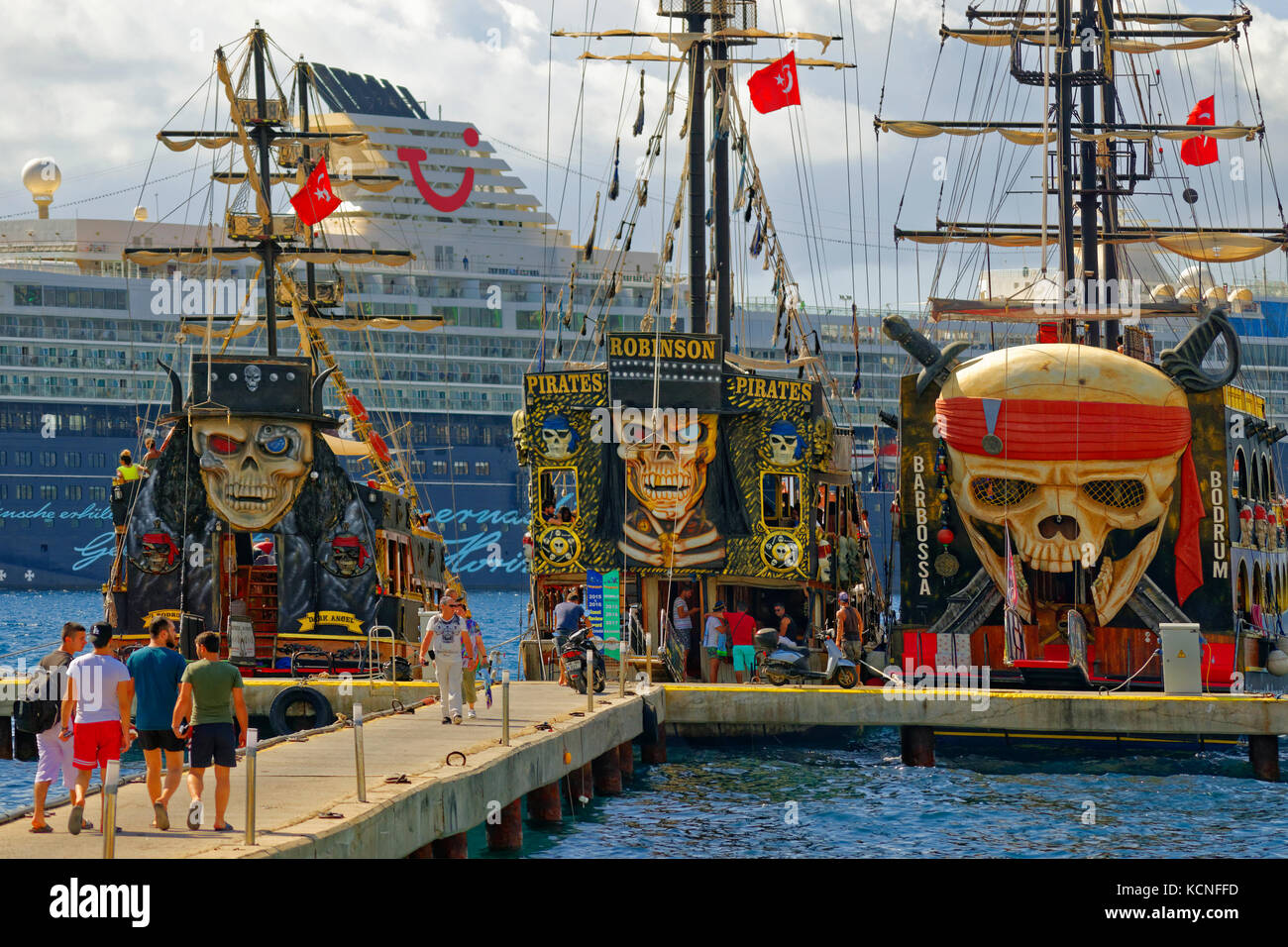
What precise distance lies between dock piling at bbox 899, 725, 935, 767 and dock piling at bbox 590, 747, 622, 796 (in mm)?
4598

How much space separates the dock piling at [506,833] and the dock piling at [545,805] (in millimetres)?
1738

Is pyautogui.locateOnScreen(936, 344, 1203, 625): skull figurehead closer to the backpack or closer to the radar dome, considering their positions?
the backpack

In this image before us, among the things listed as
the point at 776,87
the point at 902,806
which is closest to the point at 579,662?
the point at 902,806

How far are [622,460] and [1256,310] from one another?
69518mm

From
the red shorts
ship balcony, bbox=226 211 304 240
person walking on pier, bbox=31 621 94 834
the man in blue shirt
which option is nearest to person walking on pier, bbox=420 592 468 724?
person walking on pier, bbox=31 621 94 834

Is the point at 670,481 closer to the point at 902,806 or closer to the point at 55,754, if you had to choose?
the point at 902,806

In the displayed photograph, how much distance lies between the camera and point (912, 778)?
26.8m

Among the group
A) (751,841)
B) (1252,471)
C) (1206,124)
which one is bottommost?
(751,841)

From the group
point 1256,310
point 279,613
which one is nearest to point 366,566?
point 279,613

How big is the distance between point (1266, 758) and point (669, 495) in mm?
10163

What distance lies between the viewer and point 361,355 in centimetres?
9438

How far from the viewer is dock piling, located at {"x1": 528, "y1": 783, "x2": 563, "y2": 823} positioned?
2234 cm

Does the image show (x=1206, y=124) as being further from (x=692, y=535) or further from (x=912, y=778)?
(x=912, y=778)

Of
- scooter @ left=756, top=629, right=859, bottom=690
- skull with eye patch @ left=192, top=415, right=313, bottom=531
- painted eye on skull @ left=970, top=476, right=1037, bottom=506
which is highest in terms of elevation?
skull with eye patch @ left=192, top=415, right=313, bottom=531
